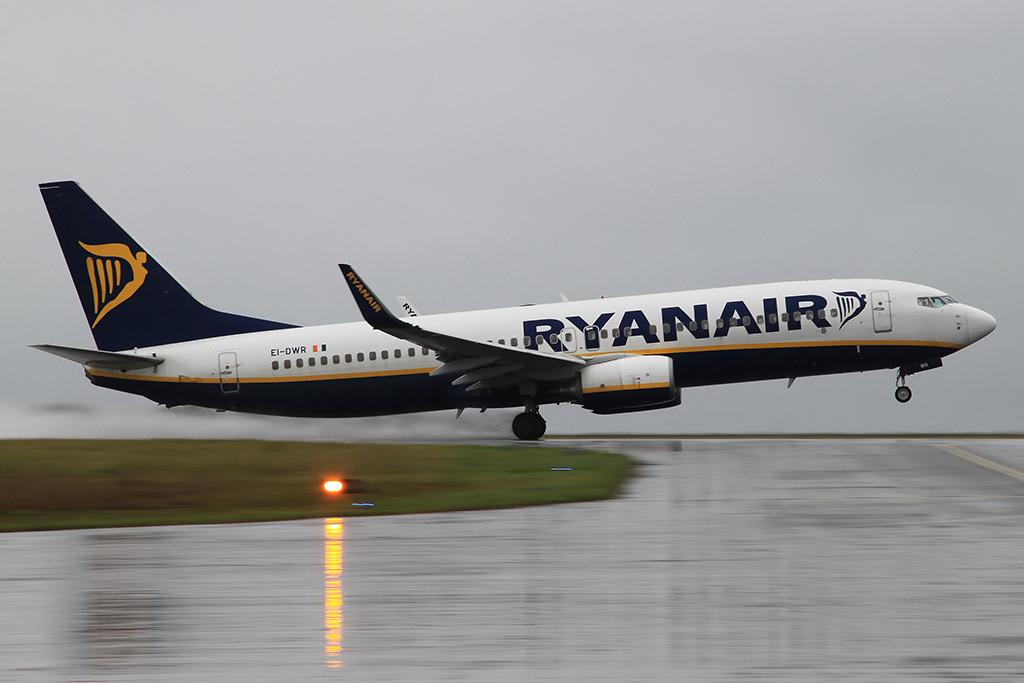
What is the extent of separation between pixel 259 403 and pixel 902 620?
27.6 meters

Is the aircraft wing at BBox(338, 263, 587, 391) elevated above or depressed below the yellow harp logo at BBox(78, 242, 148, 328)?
below

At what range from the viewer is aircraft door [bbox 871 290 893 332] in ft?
104

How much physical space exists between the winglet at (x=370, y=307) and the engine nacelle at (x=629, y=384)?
5.26m

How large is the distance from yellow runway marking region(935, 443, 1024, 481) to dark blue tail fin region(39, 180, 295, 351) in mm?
18554

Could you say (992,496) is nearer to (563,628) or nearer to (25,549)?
(563,628)

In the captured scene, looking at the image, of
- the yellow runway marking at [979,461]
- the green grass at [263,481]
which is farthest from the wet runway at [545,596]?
the yellow runway marking at [979,461]

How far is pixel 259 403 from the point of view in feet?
113

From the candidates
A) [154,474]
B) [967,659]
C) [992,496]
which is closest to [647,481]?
[992,496]

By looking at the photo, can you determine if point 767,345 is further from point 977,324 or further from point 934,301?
point 977,324

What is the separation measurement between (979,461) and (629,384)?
9.02m

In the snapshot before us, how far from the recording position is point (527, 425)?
1307 inches

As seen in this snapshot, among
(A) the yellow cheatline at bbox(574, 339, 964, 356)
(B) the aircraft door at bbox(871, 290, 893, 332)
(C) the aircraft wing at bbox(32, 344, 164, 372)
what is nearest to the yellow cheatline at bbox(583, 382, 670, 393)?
(A) the yellow cheatline at bbox(574, 339, 964, 356)

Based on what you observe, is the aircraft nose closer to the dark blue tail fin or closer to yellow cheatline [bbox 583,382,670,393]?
yellow cheatline [bbox 583,382,670,393]

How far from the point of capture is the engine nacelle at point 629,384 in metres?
30.4
